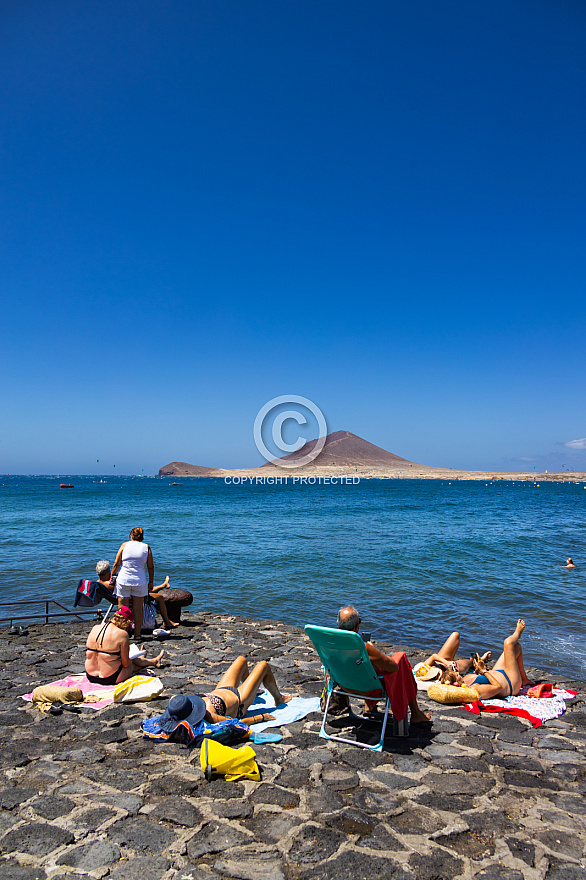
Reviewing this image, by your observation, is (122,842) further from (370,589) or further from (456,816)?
(370,589)

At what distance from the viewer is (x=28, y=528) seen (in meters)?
32.4

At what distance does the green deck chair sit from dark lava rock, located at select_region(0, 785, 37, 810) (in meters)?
2.41

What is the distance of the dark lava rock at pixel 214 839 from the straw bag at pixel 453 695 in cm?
336

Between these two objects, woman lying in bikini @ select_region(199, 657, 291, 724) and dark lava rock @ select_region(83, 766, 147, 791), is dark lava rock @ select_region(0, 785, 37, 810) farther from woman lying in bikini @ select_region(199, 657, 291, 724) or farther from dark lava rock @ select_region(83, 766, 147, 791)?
woman lying in bikini @ select_region(199, 657, 291, 724)

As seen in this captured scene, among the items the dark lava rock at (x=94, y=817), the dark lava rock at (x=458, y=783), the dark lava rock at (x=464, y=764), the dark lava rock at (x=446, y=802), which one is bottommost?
the dark lava rock at (x=464, y=764)

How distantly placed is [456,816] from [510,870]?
0.59m

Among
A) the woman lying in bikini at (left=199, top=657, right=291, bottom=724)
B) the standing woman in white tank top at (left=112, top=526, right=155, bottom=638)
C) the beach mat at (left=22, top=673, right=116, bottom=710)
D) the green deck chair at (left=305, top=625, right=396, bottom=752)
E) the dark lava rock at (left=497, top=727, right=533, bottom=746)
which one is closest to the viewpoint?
the green deck chair at (left=305, top=625, right=396, bottom=752)

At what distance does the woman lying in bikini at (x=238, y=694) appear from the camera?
15.4ft

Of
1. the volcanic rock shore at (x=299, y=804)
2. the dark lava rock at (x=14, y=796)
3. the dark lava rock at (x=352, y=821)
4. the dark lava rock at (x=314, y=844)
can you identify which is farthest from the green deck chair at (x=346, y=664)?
the dark lava rock at (x=14, y=796)

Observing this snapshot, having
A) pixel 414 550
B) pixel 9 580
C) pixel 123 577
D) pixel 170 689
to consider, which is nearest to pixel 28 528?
pixel 9 580

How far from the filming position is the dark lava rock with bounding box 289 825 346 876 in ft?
10.3

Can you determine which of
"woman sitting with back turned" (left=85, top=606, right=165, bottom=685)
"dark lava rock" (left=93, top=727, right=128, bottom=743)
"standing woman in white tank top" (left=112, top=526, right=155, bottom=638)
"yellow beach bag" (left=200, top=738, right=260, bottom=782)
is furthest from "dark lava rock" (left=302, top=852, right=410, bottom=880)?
"standing woman in white tank top" (left=112, top=526, right=155, bottom=638)

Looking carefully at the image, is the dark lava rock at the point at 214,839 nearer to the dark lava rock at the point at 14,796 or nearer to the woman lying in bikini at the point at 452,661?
the dark lava rock at the point at 14,796

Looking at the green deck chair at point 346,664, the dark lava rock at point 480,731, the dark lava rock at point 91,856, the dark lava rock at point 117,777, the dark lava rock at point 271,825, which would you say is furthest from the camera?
the dark lava rock at point 480,731
